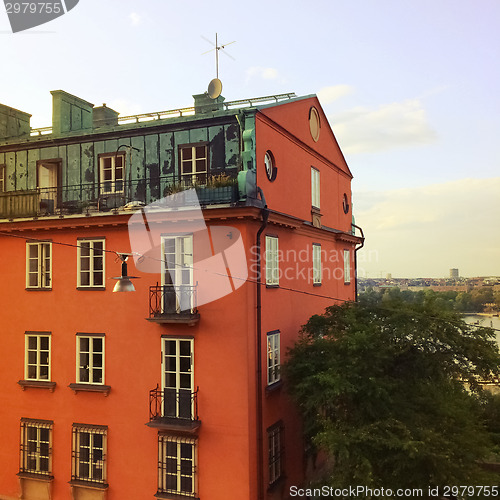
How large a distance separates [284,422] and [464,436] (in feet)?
20.0

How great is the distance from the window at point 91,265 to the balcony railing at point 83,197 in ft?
3.94

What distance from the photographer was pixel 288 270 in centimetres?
1897

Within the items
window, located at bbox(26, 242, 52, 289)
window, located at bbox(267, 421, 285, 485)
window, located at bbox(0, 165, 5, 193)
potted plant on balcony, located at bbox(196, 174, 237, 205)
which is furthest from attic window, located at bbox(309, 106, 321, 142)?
window, located at bbox(0, 165, 5, 193)

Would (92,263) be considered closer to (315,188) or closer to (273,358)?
(273,358)

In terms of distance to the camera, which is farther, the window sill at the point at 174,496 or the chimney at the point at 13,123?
the chimney at the point at 13,123

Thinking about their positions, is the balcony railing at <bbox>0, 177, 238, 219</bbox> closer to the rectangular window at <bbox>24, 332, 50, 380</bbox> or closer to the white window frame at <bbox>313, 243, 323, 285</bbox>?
the rectangular window at <bbox>24, 332, 50, 380</bbox>

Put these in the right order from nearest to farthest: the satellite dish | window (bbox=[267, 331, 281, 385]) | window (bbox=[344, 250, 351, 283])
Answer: window (bbox=[267, 331, 281, 385])
the satellite dish
window (bbox=[344, 250, 351, 283])

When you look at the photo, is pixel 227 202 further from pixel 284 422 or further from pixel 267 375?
pixel 284 422

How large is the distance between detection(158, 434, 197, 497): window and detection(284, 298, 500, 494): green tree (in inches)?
152

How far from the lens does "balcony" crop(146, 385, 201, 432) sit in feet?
50.4

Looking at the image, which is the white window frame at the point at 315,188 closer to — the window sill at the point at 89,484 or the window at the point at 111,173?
the window at the point at 111,173

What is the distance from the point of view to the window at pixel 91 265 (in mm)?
17391

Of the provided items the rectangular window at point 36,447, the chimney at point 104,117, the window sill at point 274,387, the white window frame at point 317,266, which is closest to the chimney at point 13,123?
the chimney at point 104,117

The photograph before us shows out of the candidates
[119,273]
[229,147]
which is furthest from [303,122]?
[119,273]
